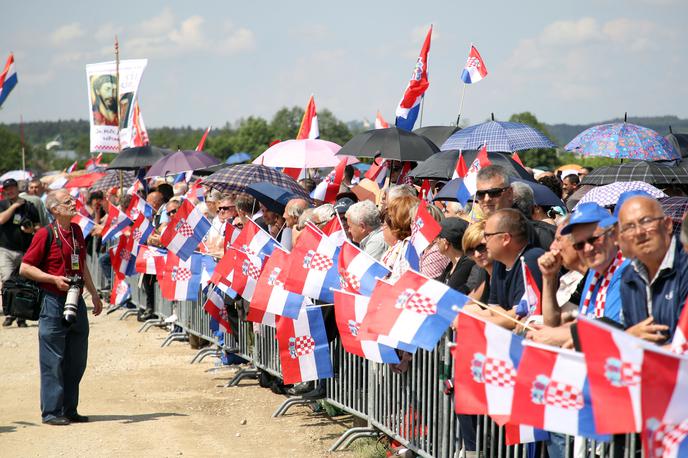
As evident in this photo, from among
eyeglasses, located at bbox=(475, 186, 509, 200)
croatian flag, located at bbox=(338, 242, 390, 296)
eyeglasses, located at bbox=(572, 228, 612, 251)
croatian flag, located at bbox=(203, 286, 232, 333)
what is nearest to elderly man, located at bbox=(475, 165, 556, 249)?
eyeglasses, located at bbox=(475, 186, 509, 200)

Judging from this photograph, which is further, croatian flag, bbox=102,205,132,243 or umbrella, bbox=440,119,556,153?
croatian flag, bbox=102,205,132,243

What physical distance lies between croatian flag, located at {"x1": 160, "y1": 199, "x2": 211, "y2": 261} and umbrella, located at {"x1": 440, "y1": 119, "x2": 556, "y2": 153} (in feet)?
10.0

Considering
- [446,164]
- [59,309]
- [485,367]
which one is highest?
[446,164]

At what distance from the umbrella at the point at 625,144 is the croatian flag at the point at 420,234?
475 centimetres

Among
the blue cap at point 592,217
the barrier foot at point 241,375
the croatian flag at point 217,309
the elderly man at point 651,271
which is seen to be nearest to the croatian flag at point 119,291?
the croatian flag at point 217,309

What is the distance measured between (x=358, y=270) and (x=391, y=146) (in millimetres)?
4768

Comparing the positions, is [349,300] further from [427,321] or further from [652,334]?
[652,334]

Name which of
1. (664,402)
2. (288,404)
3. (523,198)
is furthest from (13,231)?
(664,402)

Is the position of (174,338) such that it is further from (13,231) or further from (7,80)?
(7,80)

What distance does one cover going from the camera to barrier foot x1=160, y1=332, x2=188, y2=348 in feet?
42.9

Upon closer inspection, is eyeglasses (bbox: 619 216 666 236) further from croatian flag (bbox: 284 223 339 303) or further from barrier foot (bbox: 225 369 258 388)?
barrier foot (bbox: 225 369 258 388)

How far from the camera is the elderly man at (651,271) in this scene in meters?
4.15

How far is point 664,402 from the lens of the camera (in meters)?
3.49

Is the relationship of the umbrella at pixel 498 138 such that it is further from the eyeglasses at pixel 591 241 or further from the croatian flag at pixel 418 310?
the eyeglasses at pixel 591 241
